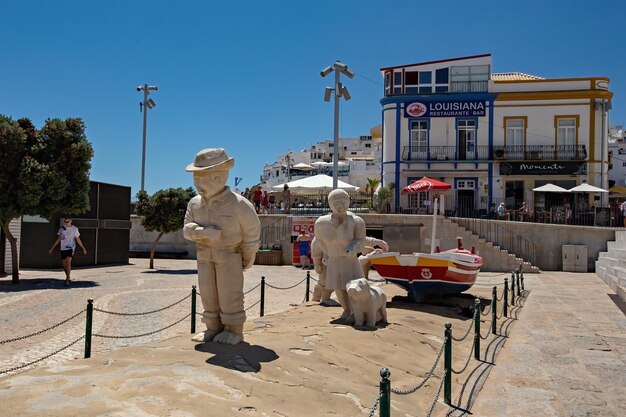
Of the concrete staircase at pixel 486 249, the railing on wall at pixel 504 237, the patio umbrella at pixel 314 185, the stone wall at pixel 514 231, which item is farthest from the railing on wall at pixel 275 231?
the railing on wall at pixel 504 237

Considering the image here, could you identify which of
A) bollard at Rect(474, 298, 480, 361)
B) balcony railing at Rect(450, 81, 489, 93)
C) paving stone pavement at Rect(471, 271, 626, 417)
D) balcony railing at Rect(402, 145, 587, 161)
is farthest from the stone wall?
bollard at Rect(474, 298, 480, 361)

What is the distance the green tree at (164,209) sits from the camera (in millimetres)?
20719

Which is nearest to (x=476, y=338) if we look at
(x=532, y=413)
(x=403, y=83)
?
(x=532, y=413)

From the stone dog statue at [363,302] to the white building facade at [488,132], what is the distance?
850 inches

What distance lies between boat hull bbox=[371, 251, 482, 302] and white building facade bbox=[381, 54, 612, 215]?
17641 millimetres

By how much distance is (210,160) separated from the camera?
6.59 m

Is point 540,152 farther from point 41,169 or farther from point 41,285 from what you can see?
point 41,285

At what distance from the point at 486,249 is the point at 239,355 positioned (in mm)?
18652

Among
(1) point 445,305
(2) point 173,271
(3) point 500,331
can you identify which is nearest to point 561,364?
(3) point 500,331

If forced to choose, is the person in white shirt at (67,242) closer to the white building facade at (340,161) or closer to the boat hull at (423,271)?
the boat hull at (423,271)

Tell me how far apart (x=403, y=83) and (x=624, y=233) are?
50.6ft

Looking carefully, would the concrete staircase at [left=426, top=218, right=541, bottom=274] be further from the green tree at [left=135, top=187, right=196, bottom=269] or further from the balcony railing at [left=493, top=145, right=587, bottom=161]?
the green tree at [left=135, top=187, right=196, bottom=269]

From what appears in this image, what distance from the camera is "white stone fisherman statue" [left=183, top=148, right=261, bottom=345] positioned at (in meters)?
6.57

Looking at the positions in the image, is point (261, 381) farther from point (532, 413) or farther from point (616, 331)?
point (616, 331)
